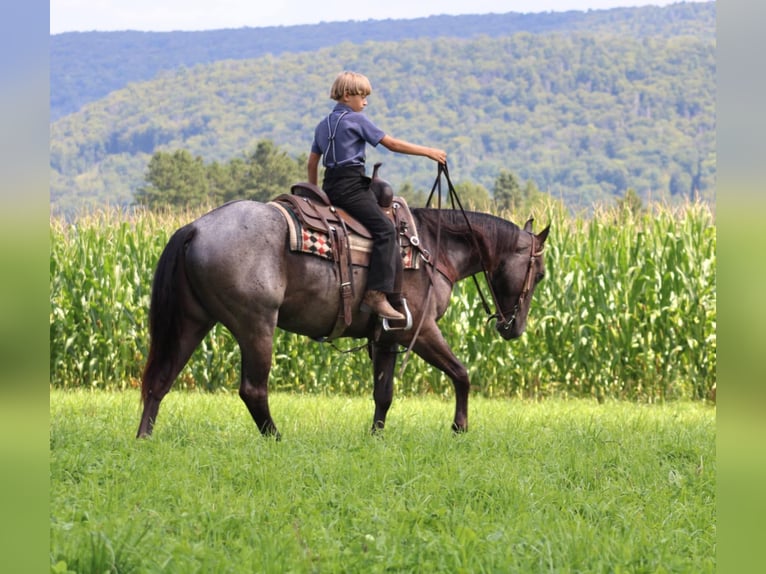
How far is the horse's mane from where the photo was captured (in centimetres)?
910

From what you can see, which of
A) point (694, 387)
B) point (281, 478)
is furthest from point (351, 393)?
point (281, 478)

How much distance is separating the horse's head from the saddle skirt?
1.57 metres

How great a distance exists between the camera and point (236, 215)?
774 cm

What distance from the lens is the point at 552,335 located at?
46.0 ft

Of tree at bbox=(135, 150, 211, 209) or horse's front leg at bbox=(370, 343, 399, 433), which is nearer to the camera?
horse's front leg at bbox=(370, 343, 399, 433)

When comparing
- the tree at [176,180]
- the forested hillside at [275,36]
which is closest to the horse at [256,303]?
the tree at [176,180]

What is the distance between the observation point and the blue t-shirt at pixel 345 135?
26.4 feet

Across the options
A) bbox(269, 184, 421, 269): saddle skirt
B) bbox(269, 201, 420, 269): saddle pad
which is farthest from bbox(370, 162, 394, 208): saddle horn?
bbox(269, 201, 420, 269): saddle pad

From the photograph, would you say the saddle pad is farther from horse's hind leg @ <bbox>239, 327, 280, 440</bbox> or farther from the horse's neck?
the horse's neck

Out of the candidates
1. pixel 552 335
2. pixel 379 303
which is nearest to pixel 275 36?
pixel 552 335

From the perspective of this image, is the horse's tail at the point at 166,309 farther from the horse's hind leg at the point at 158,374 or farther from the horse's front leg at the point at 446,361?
the horse's front leg at the point at 446,361

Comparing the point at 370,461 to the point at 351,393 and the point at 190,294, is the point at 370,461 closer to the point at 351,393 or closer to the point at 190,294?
the point at 190,294

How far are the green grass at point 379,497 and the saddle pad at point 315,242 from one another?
1486mm
